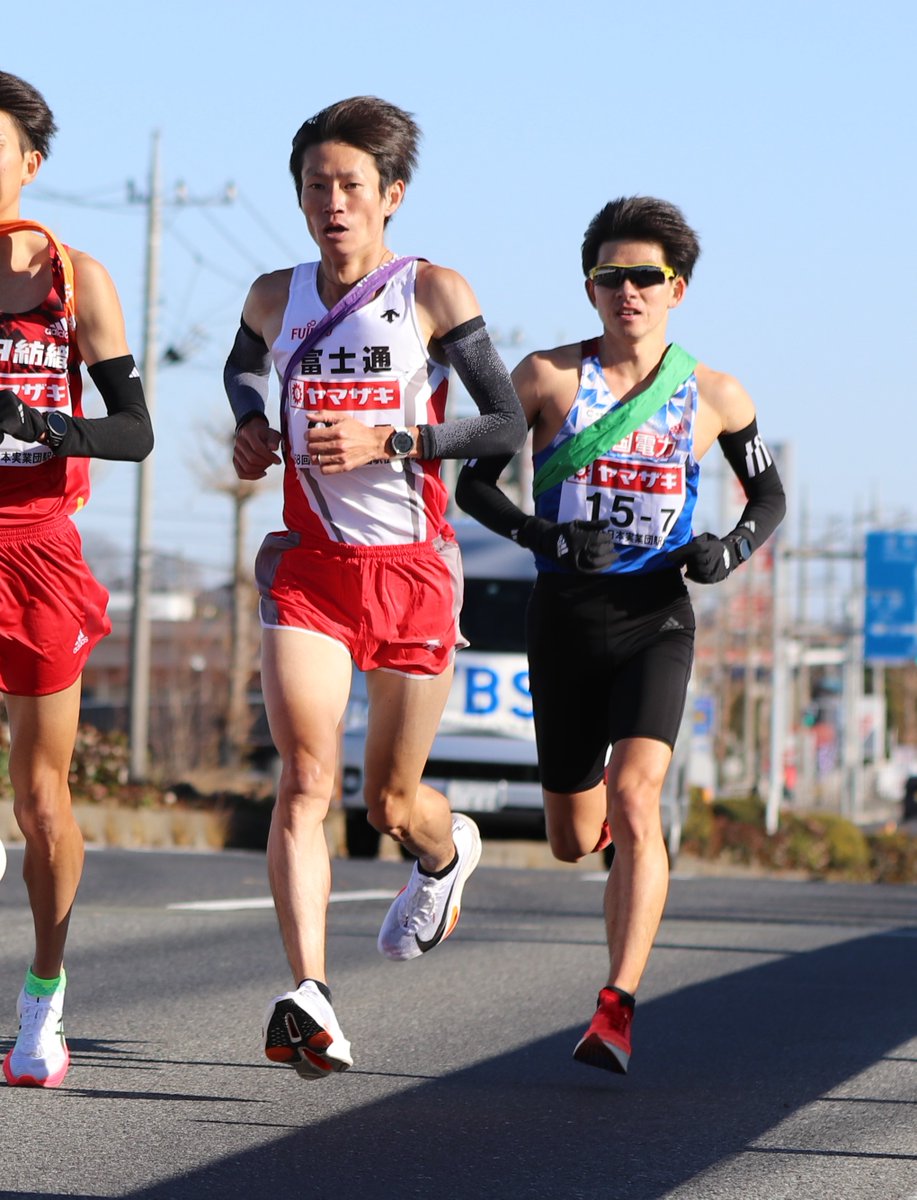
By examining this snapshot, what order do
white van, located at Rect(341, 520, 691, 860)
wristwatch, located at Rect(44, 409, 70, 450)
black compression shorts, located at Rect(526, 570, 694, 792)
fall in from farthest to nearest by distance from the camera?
white van, located at Rect(341, 520, 691, 860) < black compression shorts, located at Rect(526, 570, 694, 792) < wristwatch, located at Rect(44, 409, 70, 450)

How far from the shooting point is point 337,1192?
4086 millimetres

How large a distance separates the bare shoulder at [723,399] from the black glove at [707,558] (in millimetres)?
380

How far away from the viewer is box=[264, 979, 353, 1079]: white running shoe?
15.4 feet

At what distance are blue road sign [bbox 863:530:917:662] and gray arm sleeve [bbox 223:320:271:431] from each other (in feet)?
→ 154

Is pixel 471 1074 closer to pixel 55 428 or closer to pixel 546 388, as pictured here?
pixel 546 388

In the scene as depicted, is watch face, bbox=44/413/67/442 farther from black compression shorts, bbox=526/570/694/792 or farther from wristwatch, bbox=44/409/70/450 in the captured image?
black compression shorts, bbox=526/570/694/792

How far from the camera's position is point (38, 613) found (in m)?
5.08

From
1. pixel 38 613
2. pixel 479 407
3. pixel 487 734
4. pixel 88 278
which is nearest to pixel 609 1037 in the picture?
pixel 479 407

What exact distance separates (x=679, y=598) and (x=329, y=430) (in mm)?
1415

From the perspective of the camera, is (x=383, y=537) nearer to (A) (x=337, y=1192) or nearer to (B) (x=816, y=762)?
(A) (x=337, y=1192)

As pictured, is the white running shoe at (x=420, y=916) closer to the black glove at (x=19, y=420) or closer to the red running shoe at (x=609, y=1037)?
the red running shoe at (x=609, y=1037)

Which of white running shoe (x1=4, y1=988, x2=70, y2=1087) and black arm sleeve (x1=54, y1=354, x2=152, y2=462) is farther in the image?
white running shoe (x1=4, y1=988, x2=70, y2=1087)

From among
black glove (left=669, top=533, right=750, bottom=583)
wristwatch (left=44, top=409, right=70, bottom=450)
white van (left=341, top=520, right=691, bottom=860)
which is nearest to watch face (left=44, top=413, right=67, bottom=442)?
wristwatch (left=44, top=409, right=70, bottom=450)

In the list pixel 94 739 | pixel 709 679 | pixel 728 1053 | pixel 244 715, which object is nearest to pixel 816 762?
pixel 709 679
